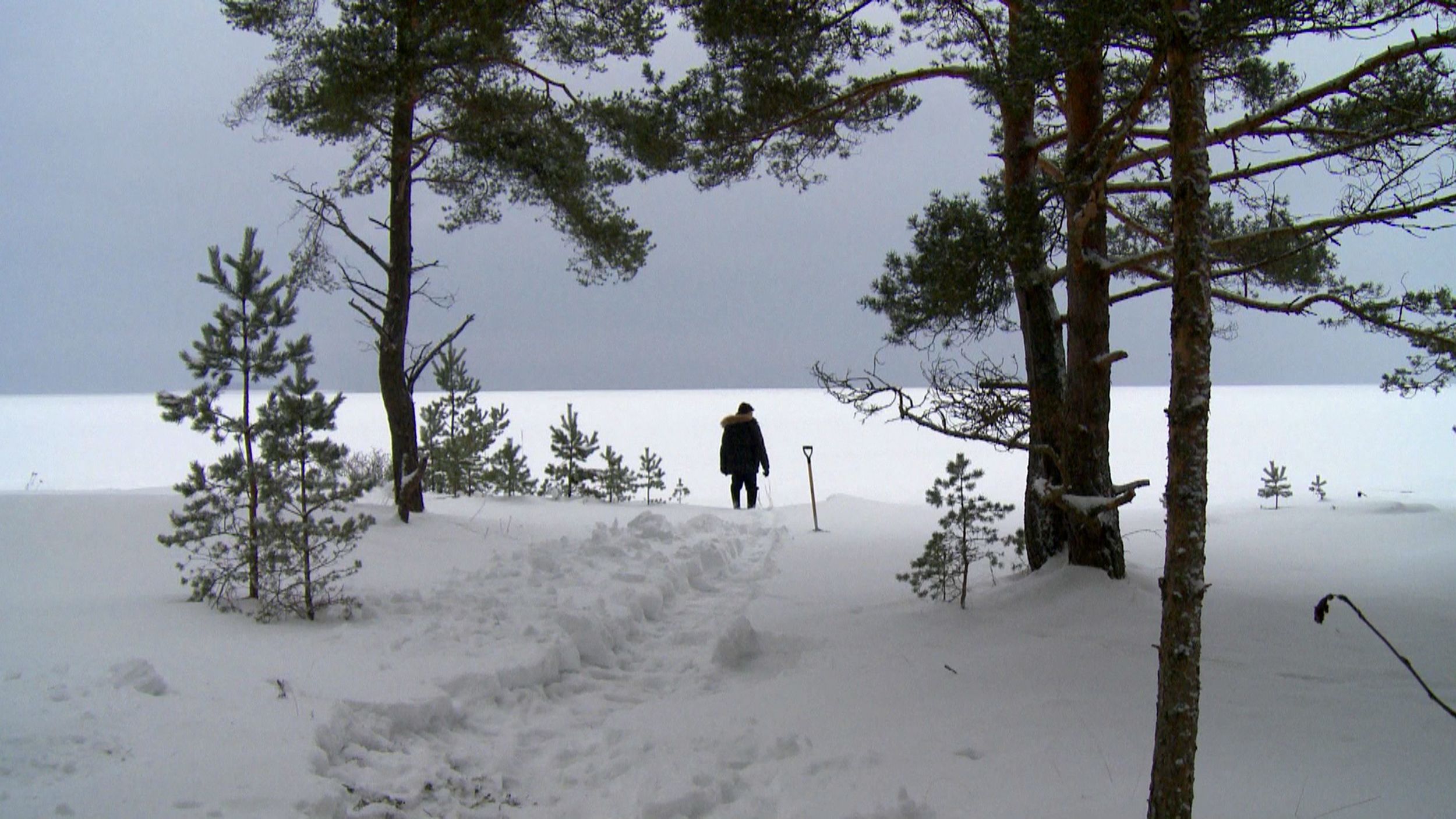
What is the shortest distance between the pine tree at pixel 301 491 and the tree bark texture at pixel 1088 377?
5.24 m

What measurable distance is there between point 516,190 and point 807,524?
6.23m

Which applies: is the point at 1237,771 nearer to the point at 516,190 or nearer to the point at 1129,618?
the point at 1129,618

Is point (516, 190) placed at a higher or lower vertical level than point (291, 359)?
higher

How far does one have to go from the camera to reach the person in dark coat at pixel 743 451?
14945mm

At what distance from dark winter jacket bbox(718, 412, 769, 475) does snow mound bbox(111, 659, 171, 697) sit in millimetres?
11406

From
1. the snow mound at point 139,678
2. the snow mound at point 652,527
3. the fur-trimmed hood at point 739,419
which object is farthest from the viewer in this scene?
the fur-trimmed hood at point 739,419

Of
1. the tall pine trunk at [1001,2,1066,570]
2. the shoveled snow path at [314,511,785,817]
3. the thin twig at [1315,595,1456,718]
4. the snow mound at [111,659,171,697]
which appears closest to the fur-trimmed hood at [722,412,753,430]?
the shoveled snow path at [314,511,785,817]

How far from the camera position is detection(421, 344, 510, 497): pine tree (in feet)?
50.4

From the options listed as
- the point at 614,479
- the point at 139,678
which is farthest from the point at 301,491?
the point at 614,479

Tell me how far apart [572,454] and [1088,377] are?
37.4ft

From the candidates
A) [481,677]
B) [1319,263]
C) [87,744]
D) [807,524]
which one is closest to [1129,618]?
[481,677]

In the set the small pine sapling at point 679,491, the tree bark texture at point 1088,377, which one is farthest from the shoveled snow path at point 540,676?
the small pine sapling at point 679,491

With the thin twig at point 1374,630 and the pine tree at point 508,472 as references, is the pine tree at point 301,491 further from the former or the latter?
the pine tree at point 508,472

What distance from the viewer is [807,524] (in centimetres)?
1230
